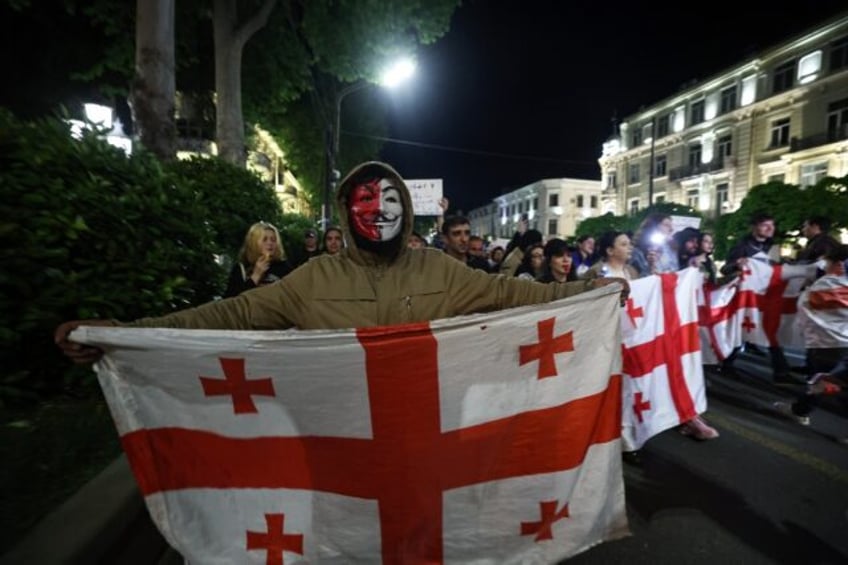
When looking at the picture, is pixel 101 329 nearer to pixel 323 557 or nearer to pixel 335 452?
pixel 335 452

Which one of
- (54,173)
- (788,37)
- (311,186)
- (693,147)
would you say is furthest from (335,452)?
(693,147)

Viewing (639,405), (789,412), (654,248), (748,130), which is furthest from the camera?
(748,130)

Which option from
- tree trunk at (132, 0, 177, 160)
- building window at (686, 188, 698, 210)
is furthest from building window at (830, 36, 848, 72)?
tree trunk at (132, 0, 177, 160)

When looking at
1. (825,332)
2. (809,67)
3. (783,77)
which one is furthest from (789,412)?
(783,77)

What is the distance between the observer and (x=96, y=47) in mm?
11070

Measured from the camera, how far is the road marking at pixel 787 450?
3.53m

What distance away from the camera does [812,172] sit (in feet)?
107

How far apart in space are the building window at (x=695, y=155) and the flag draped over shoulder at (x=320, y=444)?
167 feet

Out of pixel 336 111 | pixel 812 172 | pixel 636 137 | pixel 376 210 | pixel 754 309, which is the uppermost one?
pixel 636 137

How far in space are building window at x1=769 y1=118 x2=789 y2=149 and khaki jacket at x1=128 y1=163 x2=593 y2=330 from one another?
43.4 m

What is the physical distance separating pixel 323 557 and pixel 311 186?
85.9ft

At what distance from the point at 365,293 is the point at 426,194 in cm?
1402

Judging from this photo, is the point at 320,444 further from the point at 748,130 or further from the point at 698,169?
the point at 698,169

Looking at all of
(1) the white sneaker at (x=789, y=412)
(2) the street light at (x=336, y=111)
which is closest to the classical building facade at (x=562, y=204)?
(2) the street light at (x=336, y=111)
